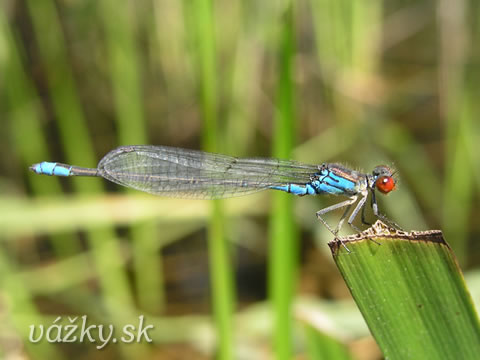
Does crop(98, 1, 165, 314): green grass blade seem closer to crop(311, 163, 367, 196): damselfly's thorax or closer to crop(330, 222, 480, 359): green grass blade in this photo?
crop(311, 163, 367, 196): damselfly's thorax

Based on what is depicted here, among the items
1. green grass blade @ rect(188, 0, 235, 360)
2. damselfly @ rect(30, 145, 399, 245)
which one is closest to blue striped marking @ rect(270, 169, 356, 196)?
damselfly @ rect(30, 145, 399, 245)

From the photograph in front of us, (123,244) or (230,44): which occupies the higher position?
(230,44)

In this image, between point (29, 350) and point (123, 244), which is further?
point (123, 244)

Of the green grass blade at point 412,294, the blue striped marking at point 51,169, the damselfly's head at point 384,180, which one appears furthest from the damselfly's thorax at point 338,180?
the green grass blade at point 412,294

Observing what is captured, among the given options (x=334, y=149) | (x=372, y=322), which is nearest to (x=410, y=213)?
(x=334, y=149)

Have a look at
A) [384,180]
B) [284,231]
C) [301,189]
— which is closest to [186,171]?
[301,189]

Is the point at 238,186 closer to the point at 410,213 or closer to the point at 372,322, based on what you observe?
the point at 372,322
